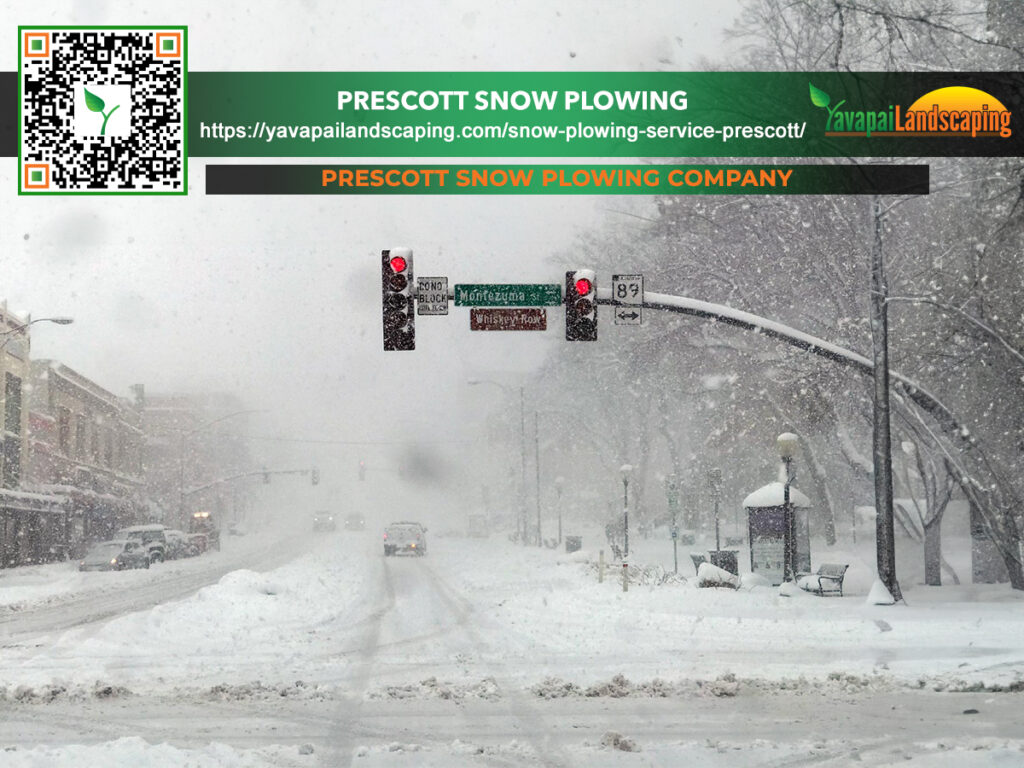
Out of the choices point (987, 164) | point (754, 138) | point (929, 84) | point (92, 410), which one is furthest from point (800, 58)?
point (92, 410)

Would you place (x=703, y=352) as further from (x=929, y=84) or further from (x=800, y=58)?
(x=929, y=84)

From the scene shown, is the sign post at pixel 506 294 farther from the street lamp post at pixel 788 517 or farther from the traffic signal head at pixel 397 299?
the street lamp post at pixel 788 517

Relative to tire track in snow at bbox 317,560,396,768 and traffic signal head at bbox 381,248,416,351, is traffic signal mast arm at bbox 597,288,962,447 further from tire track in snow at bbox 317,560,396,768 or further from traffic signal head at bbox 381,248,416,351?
tire track in snow at bbox 317,560,396,768

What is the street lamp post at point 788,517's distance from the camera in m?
23.7

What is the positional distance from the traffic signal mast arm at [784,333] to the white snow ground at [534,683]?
364 centimetres

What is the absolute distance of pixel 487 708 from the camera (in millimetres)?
10906

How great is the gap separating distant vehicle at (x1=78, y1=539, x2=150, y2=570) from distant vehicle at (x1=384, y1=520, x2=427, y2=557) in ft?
37.2

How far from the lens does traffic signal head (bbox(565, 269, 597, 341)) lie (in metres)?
17.7

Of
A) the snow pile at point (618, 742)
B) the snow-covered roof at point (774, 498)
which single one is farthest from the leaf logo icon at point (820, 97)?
the snow pile at point (618, 742)

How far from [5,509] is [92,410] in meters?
23.5

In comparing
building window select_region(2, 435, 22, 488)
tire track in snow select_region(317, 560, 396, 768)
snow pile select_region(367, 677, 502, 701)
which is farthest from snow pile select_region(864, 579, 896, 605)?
building window select_region(2, 435, 22, 488)

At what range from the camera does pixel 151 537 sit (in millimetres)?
51594

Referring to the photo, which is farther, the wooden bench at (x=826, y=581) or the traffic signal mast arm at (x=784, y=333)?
the wooden bench at (x=826, y=581)

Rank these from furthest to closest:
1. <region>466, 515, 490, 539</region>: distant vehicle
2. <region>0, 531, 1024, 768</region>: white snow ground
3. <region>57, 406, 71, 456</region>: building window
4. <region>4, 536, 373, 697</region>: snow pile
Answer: <region>466, 515, 490, 539</region>: distant vehicle
<region>57, 406, 71, 456</region>: building window
<region>4, 536, 373, 697</region>: snow pile
<region>0, 531, 1024, 768</region>: white snow ground
